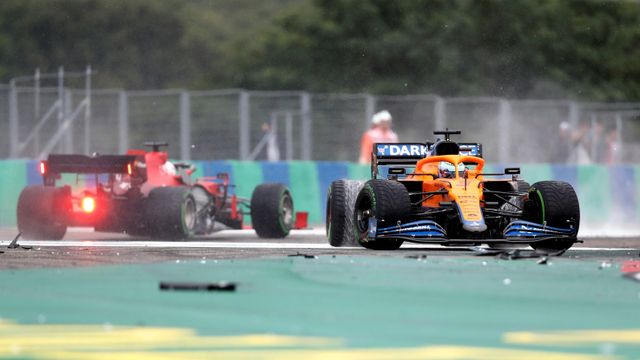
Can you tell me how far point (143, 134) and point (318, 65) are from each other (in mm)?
25058

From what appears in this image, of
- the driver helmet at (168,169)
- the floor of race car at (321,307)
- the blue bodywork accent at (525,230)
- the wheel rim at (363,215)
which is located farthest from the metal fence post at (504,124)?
the floor of race car at (321,307)

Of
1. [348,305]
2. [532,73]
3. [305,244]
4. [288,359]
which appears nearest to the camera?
[288,359]

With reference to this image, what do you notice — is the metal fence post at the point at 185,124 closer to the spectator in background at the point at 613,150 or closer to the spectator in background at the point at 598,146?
the spectator in background at the point at 598,146

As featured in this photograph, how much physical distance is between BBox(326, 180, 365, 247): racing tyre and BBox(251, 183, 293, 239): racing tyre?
286 cm

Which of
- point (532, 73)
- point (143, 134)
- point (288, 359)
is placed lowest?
point (288, 359)

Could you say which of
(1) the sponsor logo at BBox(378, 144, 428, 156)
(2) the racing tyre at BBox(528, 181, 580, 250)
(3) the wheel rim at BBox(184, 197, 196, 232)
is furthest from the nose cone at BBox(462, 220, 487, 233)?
(3) the wheel rim at BBox(184, 197, 196, 232)

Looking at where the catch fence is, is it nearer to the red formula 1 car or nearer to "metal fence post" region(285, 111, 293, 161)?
"metal fence post" region(285, 111, 293, 161)

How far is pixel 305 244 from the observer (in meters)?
14.1

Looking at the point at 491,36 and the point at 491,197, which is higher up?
the point at 491,36

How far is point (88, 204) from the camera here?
571 inches

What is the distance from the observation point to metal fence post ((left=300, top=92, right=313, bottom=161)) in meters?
21.0

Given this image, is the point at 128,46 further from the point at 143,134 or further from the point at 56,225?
the point at 56,225

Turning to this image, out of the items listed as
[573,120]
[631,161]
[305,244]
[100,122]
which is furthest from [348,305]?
[631,161]

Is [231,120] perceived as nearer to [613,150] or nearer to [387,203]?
[613,150]
